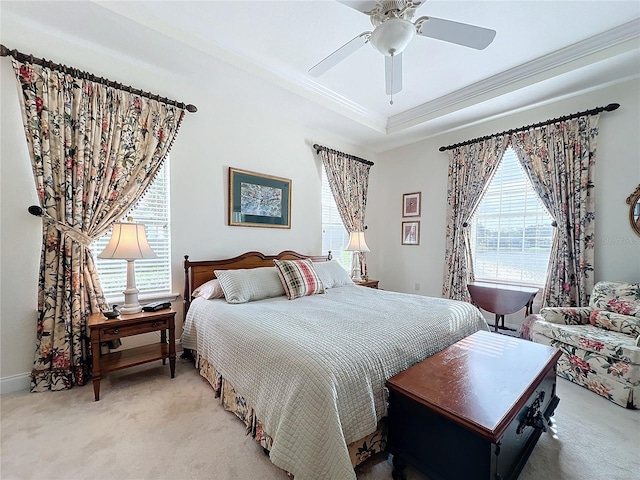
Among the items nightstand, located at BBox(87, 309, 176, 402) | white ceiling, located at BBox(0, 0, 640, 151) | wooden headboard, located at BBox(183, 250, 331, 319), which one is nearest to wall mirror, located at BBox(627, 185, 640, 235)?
white ceiling, located at BBox(0, 0, 640, 151)

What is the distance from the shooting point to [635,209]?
2730 millimetres

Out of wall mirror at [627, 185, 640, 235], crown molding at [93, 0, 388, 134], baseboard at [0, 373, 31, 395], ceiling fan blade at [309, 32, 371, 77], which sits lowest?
baseboard at [0, 373, 31, 395]

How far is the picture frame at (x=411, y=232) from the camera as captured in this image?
4.47m

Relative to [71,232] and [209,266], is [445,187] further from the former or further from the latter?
[71,232]

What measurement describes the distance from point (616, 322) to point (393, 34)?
119 inches

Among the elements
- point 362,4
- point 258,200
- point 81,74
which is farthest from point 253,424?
point 81,74

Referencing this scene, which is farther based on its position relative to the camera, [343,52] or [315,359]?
[343,52]

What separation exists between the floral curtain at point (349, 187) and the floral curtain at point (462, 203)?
1275mm

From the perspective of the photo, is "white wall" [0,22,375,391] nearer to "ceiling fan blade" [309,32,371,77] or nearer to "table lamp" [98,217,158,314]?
"table lamp" [98,217,158,314]

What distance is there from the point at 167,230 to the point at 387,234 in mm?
3488

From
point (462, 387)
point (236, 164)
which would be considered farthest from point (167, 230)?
point (462, 387)

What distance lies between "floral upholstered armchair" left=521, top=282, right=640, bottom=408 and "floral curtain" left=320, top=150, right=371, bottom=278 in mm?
2378

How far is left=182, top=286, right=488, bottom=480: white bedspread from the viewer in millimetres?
1180

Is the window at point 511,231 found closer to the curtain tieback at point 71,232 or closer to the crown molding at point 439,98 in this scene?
the crown molding at point 439,98
